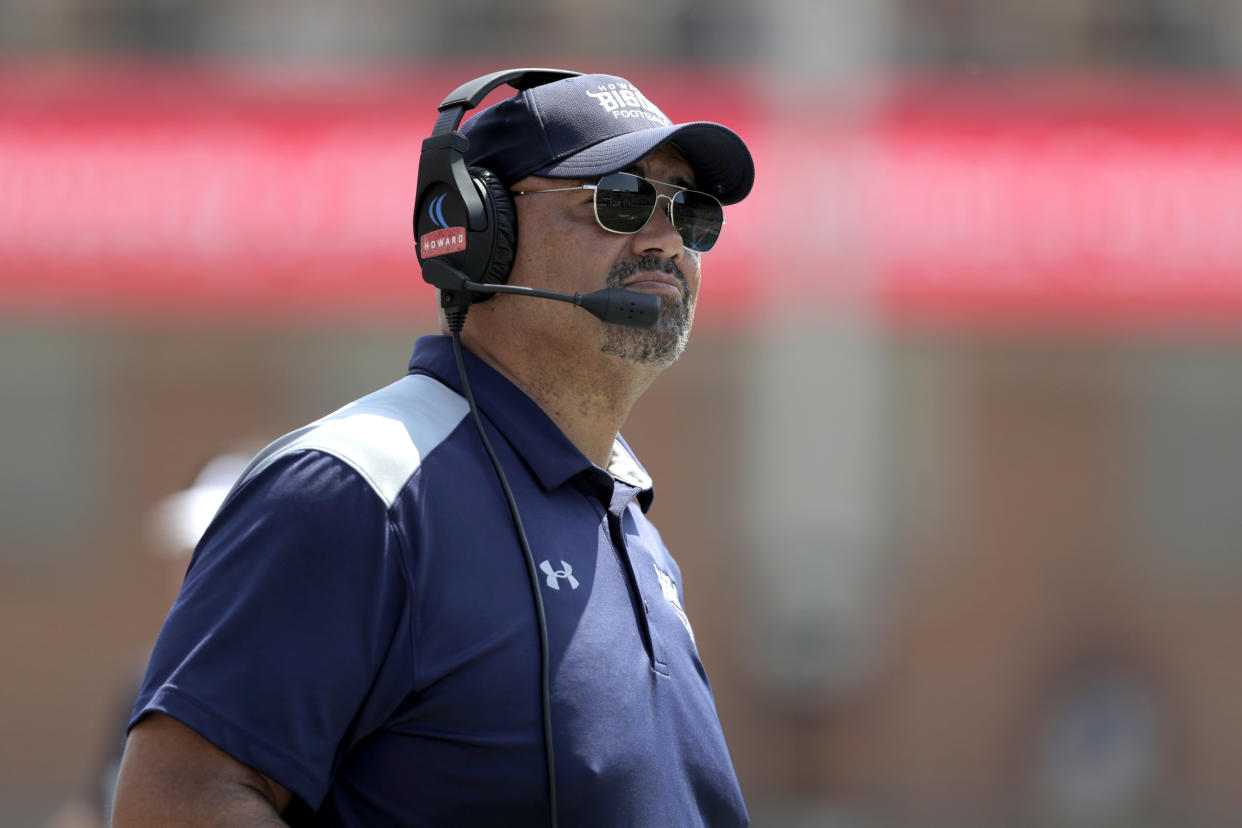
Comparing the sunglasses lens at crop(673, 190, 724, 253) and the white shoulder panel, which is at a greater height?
the sunglasses lens at crop(673, 190, 724, 253)

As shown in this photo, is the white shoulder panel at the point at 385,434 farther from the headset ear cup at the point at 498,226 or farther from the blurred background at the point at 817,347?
the blurred background at the point at 817,347

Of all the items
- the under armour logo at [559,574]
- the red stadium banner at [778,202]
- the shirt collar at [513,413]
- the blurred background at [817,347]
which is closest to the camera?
the under armour logo at [559,574]

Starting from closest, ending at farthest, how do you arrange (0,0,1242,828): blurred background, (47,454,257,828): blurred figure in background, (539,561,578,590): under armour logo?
(539,561,578,590): under armour logo → (47,454,257,828): blurred figure in background → (0,0,1242,828): blurred background

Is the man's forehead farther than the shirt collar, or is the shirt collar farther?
the man's forehead

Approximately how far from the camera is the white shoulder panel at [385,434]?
5.68 ft

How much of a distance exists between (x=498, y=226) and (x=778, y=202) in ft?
25.9

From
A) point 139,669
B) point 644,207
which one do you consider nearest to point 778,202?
point 139,669

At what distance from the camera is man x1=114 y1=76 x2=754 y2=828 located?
5.28 ft

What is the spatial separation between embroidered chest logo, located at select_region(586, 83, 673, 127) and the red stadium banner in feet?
22.8

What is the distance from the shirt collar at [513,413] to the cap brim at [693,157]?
0.33 meters

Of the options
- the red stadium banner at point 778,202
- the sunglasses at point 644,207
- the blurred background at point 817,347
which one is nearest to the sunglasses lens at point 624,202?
the sunglasses at point 644,207

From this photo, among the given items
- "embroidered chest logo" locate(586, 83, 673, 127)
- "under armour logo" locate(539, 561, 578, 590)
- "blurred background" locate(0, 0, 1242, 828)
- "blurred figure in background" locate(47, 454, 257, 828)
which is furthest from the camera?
"blurred background" locate(0, 0, 1242, 828)

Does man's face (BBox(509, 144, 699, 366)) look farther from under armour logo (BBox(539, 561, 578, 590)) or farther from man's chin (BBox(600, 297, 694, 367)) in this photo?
under armour logo (BBox(539, 561, 578, 590))

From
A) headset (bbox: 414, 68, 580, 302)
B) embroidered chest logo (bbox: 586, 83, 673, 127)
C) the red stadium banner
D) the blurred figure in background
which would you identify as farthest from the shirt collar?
the red stadium banner
